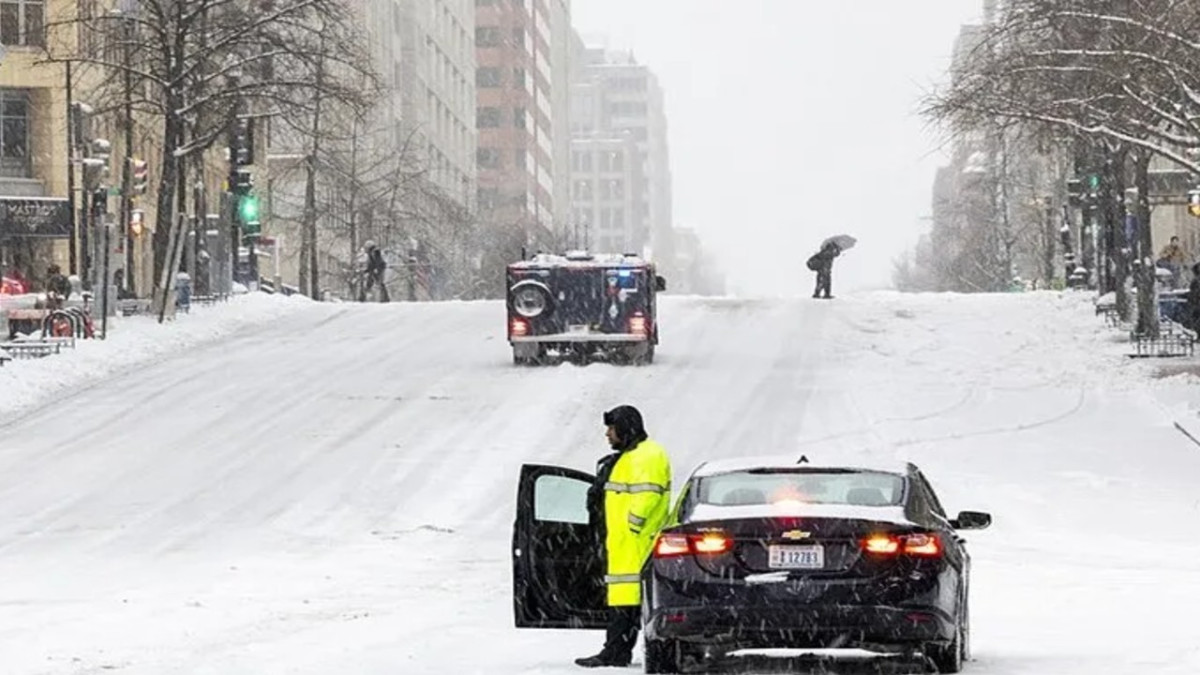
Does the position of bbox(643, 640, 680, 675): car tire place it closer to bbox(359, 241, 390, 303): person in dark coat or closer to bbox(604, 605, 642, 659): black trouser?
bbox(604, 605, 642, 659): black trouser

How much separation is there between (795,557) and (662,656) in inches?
37.1

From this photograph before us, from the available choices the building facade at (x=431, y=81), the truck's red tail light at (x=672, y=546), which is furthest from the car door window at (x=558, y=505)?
the building facade at (x=431, y=81)

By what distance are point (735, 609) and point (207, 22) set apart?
4317 centimetres

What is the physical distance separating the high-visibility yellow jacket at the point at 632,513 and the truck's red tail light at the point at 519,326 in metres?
25.1

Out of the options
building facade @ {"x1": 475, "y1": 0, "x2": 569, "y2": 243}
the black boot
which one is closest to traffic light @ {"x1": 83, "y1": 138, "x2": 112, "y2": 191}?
the black boot

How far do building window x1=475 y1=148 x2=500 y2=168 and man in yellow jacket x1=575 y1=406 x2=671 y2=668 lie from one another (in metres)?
173

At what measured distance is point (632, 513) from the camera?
1330cm

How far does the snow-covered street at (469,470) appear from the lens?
50.6 ft

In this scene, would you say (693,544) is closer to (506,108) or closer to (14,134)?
(14,134)

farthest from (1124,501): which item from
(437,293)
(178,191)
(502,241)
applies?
(502,241)

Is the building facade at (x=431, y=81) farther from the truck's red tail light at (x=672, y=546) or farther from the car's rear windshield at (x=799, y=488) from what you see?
the truck's red tail light at (x=672, y=546)

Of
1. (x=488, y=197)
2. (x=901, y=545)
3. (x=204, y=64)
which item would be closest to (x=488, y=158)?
(x=488, y=197)

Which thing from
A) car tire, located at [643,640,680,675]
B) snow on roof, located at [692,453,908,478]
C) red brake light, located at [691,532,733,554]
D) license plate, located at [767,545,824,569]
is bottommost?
car tire, located at [643,640,680,675]

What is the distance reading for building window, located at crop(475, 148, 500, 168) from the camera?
186 meters
